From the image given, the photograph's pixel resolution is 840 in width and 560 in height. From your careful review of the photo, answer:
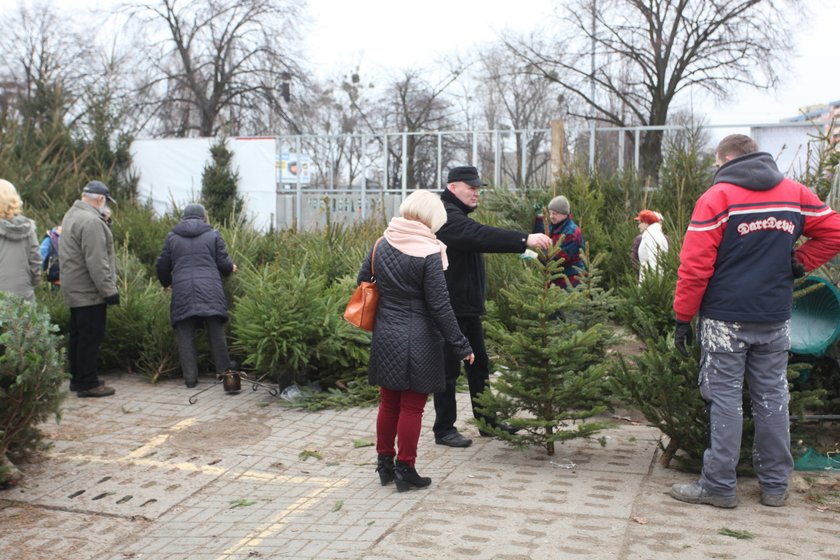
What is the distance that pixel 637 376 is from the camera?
517 cm

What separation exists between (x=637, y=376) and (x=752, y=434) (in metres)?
0.71

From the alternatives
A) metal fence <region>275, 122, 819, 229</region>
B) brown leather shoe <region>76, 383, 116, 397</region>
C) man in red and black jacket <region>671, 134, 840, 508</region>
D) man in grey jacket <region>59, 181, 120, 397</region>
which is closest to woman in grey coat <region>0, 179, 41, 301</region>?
man in grey jacket <region>59, 181, 120, 397</region>

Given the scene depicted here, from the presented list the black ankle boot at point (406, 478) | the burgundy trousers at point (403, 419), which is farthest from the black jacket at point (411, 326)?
the black ankle boot at point (406, 478)

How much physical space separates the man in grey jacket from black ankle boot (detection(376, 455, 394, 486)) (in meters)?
3.89

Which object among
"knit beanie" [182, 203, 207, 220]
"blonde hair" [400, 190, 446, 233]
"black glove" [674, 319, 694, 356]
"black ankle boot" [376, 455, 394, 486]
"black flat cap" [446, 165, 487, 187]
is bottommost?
"black ankle boot" [376, 455, 394, 486]

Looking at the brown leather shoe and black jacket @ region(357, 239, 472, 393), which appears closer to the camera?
black jacket @ region(357, 239, 472, 393)

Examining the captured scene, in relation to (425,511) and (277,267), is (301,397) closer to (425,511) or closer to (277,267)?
(277,267)

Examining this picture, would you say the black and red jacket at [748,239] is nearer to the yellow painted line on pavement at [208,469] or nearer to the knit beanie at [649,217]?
the yellow painted line on pavement at [208,469]

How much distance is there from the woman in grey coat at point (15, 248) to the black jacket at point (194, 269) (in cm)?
136

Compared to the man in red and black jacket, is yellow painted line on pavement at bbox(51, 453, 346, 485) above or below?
below

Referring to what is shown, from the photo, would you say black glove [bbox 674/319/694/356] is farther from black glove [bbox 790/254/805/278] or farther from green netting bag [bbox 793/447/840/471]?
green netting bag [bbox 793/447/840/471]

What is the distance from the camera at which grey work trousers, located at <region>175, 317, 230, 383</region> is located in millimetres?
8438

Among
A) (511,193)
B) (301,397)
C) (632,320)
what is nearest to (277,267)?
(301,397)

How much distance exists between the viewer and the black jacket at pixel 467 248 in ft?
18.2
